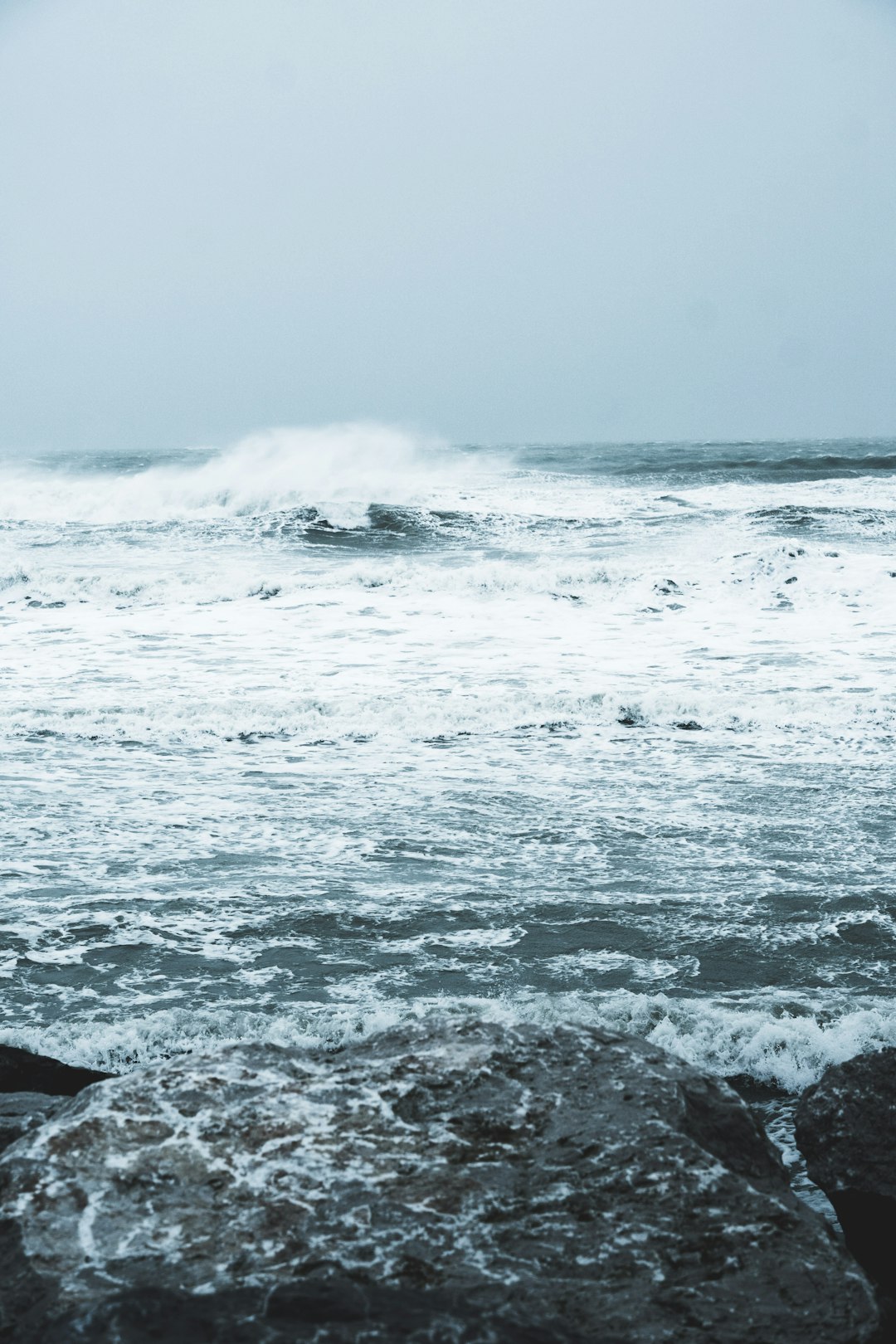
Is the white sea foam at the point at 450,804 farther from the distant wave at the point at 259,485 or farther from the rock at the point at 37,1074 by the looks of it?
the distant wave at the point at 259,485

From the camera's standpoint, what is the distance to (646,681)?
8719mm

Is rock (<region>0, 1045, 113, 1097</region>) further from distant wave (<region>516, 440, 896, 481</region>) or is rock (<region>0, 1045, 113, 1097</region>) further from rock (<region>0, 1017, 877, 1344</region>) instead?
distant wave (<region>516, 440, 896, 481</region>)

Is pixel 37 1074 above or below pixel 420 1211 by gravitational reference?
below

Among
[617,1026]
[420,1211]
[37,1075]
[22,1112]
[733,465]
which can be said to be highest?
[733,465]

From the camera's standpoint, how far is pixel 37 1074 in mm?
2840

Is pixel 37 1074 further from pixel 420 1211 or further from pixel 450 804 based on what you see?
pixel 450 804

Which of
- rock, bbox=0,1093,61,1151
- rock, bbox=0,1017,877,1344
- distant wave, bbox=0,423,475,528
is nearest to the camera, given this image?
rock, bbox=0,1017,877,1344

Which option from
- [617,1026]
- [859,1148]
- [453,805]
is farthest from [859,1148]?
[453,805]

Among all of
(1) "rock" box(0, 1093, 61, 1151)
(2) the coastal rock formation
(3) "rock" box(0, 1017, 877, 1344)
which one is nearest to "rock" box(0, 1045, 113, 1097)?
(2) the coastal rock formation

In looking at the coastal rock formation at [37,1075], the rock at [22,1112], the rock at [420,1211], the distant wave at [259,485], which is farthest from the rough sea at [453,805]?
the distant wave at [259,485]

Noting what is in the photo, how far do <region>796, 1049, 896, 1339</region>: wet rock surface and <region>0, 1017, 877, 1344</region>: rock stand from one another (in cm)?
35

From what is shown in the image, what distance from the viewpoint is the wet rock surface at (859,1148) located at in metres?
2.29

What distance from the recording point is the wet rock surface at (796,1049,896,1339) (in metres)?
2.29

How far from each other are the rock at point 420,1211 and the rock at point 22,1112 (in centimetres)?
19
